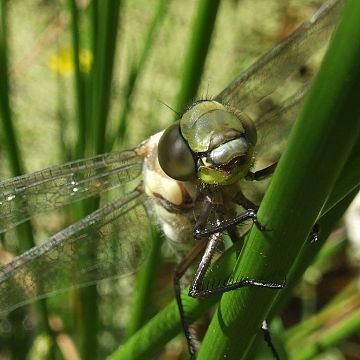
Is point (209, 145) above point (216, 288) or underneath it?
above

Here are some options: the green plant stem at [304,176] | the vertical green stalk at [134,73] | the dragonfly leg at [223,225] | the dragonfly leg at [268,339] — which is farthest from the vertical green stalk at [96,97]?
the green plant stem at [304,176]

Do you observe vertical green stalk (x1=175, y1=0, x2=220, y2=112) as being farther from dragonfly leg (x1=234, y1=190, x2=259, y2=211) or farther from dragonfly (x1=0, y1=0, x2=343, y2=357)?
dragonfly leg (x1=234, y1=190, x2=259, y2=211)

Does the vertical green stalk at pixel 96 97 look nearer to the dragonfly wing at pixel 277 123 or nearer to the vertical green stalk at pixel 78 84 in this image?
the vertical green stalk at pixel 78 84

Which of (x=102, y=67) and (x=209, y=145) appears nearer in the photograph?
(x=209, y=145)

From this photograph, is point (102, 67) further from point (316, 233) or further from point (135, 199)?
point (316, 233)

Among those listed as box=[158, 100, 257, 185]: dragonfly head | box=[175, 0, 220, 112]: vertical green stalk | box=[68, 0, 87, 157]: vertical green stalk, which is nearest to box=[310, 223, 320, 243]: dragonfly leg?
box=[158, 100, 257, 185]: dragonfly head

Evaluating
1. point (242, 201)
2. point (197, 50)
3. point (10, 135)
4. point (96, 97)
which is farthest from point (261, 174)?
point (10, 135)
